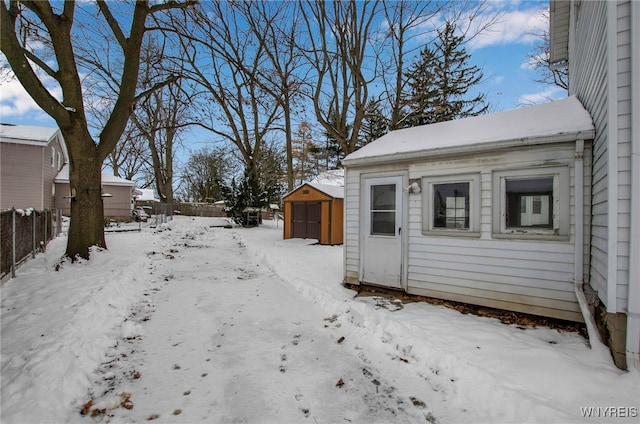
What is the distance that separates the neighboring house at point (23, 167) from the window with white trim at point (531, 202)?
20.0 metres

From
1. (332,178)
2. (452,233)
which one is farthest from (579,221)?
(332,178)

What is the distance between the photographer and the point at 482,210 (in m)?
4.62

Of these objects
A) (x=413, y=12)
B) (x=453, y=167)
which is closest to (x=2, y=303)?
(x=453, y=167)

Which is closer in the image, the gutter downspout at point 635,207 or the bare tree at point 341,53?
the gutter downspout at point 635,207

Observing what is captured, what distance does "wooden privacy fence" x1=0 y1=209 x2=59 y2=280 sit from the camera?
535 centimetres

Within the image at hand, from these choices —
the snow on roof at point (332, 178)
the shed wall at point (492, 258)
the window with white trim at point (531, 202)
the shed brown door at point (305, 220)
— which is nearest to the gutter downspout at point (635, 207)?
the shed wall at point (492, 258)

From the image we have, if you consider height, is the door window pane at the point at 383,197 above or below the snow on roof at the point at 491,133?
below

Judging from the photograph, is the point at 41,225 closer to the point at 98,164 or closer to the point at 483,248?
the point at 98,164

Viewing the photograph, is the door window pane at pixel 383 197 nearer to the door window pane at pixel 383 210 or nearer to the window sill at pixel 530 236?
the door window pane at pixel 383 210

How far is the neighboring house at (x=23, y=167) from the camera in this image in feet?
49.4

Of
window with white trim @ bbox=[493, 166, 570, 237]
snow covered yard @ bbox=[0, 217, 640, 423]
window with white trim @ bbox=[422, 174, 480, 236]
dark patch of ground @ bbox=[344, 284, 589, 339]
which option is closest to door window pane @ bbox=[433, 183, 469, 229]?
window with white trim @ bbox=[422, 174, 480, 236]

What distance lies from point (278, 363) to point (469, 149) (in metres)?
3.97

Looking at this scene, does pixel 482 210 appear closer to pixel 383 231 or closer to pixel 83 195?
pixel 383 231

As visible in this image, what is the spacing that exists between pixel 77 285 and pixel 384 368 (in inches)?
205
